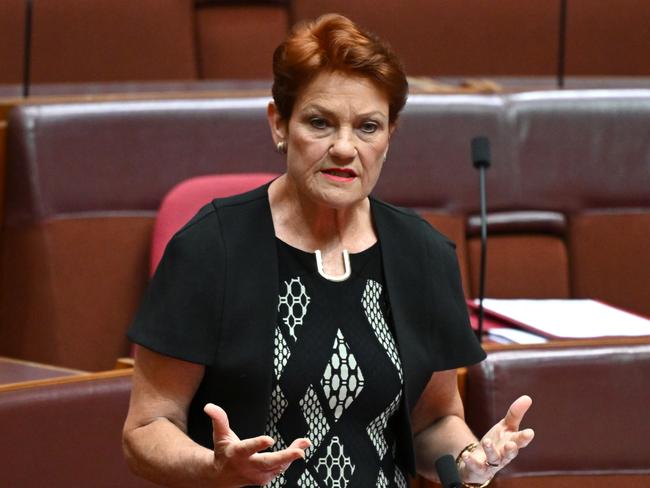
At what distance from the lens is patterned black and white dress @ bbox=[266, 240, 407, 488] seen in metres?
0.54

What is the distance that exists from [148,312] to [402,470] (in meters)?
0.15

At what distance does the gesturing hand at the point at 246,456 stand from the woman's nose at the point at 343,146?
14 centimetres

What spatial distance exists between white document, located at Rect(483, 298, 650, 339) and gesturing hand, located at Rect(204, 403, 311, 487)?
41cm

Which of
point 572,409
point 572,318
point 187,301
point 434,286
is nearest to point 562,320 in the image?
point 572,318

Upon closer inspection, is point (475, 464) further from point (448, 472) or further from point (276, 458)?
point (276, 458)

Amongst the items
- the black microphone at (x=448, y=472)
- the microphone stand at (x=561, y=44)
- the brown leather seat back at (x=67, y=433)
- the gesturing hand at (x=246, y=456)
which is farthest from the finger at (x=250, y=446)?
the microphone stand at (x=561, y=44)

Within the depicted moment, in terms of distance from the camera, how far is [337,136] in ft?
1.83

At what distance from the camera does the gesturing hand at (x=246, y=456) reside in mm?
470

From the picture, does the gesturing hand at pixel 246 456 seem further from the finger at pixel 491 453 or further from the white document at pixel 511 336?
the white document at pixel 511 336

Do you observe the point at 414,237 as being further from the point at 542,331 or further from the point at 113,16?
the point at 113,16

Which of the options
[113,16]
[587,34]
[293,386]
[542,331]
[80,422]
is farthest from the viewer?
[587,34]

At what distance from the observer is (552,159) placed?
1.13m

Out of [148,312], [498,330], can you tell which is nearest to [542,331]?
[498,330]

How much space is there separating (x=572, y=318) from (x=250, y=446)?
0.51 meters
